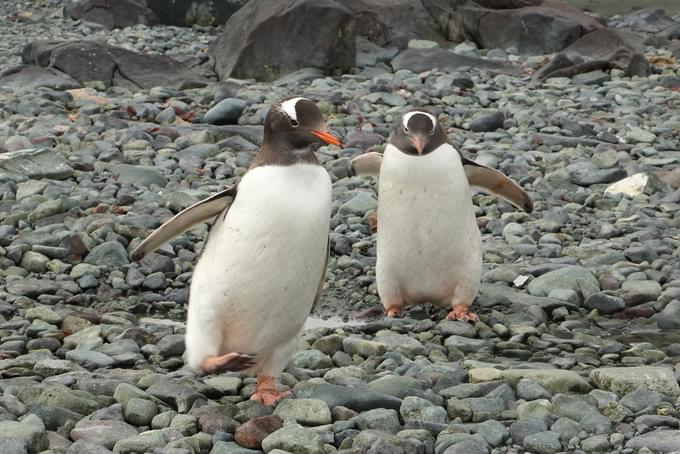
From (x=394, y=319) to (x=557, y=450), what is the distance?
2.12 metres

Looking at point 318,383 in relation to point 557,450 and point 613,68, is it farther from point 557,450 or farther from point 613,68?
point 613,68

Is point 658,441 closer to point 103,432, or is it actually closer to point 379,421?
point 379,421

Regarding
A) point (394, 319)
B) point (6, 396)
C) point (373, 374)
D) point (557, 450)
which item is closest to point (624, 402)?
point (557, 450)

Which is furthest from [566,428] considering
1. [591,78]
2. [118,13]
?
[118,13]

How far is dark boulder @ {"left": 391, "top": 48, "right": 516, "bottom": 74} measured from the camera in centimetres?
1352

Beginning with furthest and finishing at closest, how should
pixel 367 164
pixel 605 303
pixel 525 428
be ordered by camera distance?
pixel 367 164 → pixel 605 303 → pixel 525 428

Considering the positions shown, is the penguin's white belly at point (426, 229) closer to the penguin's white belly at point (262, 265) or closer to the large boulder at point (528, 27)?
the penguin's white belly at point (262, 265)

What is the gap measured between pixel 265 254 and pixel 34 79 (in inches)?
350

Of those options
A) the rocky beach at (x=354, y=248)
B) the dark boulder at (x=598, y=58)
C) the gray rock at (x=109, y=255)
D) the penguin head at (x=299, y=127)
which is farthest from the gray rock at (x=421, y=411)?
the dark boulder at (x=598, y=58)

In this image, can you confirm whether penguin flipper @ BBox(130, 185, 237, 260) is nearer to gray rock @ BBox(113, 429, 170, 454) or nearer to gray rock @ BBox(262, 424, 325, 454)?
gray rock @ BBox(113, 429, 170, 454)

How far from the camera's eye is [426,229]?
5707 millimetres

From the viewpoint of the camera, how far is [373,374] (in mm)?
4605

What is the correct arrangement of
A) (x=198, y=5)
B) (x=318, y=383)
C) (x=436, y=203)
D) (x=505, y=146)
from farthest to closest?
(x=198, y=5) < (x=505, y=146) < (x=436, y=203) < (x=318, y=383)

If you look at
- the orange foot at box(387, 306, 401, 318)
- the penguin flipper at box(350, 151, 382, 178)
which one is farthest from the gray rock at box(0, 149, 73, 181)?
the orange foot at box(387, 306, 401, 318)
